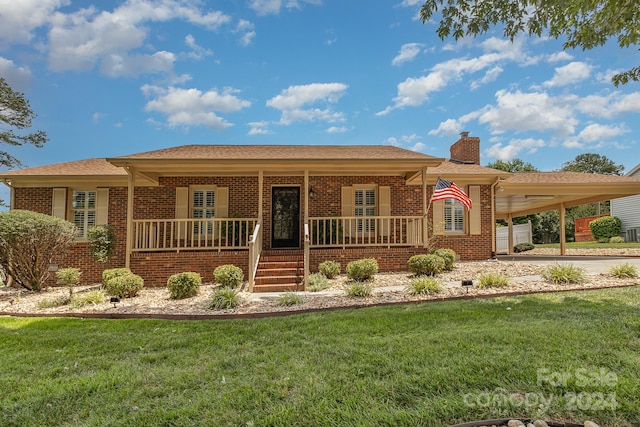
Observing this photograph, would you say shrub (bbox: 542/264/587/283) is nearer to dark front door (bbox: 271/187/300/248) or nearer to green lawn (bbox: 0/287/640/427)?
green lawn (bbox: 0/287/640/427)

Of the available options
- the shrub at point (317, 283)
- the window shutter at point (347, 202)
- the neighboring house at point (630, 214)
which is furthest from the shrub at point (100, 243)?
the neighboring house at point (630, 214)

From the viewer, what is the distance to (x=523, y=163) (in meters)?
40.9

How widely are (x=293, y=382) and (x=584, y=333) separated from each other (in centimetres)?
310

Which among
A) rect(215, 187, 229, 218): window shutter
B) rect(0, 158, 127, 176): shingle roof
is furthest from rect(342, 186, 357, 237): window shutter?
rect(0, 158, 127, 176): shingle roof

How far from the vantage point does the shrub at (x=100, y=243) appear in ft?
30.6

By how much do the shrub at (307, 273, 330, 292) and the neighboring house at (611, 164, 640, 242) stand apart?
80.5 ft

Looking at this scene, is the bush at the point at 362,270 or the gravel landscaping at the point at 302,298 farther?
the bush at the point at 362,270

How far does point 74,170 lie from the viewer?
10781 millimetres

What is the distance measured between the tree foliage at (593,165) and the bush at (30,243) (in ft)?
210

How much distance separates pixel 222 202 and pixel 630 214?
26683 millimetres

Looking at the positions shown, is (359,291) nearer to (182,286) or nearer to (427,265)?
(427,265)

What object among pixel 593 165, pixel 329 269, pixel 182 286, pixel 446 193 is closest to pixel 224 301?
pixel 182 286

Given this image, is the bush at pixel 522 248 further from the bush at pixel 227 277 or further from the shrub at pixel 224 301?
the shrub at pixel 224 301

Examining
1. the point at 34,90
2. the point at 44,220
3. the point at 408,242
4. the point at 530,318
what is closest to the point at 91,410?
the point at 530,318
